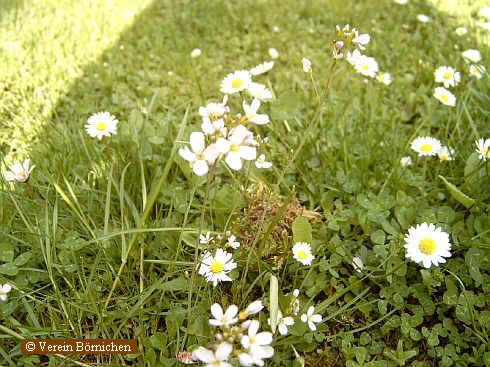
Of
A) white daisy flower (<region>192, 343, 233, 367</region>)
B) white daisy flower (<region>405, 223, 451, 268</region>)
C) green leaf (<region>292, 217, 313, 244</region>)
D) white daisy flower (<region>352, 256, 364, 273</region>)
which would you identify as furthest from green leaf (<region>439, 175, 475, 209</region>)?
white daisy flower (<region>192, 343, 233, 367</region>)

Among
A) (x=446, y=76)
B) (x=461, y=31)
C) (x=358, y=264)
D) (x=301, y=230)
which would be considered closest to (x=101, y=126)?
(x=301, y=230)

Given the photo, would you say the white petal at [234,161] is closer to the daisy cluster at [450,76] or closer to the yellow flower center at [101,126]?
the yellow flower center at [101,126]

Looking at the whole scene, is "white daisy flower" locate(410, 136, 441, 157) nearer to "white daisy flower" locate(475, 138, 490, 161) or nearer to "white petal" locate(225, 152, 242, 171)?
"white daisy flower" locate(475, 138, 490, 161)

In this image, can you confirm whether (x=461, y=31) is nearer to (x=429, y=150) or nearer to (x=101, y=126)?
(x=429, y=150)

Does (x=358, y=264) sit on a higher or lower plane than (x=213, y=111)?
lower

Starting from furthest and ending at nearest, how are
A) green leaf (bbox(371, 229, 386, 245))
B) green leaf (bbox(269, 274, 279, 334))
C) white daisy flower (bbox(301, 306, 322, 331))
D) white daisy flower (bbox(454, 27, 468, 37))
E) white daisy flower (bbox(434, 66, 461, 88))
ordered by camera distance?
1. white daisy flower (bbox(454, 27, 468, 37))
2. white daisy flower (bbox(434, 66, 461, 88))
3. green leaf (bbox(371, 229, 386, 245))
4. white daisy flower (bbox(301, 306, 322, 331))
5. green leaf (bbox(269, 274, 279, 334))

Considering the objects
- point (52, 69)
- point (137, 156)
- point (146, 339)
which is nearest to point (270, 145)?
point (137, 156)
